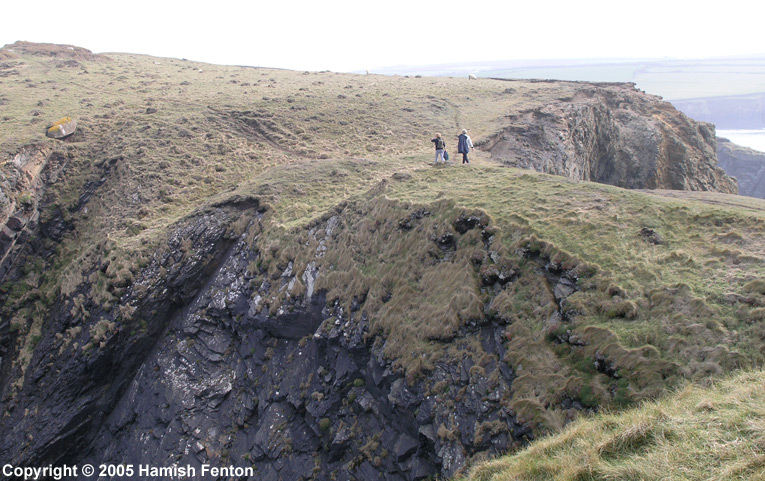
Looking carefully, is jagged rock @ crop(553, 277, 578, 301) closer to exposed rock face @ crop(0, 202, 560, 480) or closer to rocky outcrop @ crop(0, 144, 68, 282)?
exposed rock face @ crop(0, 202, 560, 480)

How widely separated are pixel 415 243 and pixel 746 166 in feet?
328

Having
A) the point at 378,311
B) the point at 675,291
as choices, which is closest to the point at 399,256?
the point at 378,311

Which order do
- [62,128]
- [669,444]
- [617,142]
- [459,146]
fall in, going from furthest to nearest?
[617,142], [62,128], [459,146], [669,444]

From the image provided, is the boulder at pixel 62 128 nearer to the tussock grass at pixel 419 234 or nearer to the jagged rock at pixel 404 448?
the tussock grass at pixel 419 234

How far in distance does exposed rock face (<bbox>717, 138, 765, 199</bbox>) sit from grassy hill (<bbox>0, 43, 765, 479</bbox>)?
7203 centimetres

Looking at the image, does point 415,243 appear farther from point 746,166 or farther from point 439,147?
point 746,166

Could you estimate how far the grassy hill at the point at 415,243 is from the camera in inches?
393

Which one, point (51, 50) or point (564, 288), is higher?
point (51, 50)

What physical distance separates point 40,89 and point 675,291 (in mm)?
61277

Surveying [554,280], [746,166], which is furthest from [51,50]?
[746,166]

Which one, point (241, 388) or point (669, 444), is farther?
point (241, 388)

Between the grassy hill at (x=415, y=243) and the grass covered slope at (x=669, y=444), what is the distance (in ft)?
0.55

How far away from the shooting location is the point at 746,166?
272 feet

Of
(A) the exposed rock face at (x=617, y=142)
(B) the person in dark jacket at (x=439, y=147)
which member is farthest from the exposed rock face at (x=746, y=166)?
(B) the person in dark jacket at (x=439, y=147)
